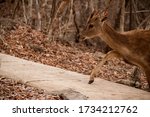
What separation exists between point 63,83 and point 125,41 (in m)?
1.33

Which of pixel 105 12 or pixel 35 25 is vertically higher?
pixel 105 12

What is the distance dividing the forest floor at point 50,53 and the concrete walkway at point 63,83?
121 centimetres

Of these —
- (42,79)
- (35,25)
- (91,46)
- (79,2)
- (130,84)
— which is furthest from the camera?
(79,2)

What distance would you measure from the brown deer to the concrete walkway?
1.12ft

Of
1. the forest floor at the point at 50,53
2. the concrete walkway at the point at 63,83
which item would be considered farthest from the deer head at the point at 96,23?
the forest floor at the point at 50,53

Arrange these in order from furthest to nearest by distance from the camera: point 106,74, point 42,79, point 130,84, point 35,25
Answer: point 35,25, point 106,74, point 130,84, point 42,79

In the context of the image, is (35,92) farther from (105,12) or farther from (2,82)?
(105,12)

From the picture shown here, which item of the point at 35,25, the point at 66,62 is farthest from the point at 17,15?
the point at 66,62

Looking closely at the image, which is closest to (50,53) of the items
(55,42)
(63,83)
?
(55,42)

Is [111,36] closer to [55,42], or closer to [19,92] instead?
[19,92]

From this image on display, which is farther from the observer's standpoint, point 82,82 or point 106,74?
point 106,74

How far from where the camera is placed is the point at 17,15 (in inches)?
519

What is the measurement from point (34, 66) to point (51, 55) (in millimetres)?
1900

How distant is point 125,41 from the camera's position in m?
8.08
